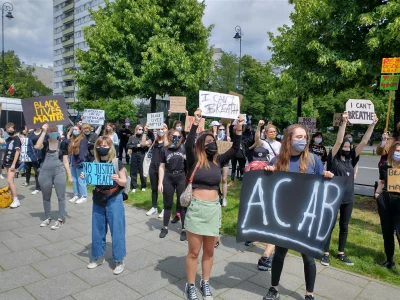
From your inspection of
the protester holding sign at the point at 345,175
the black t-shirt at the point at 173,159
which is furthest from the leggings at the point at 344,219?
the black t-shirt at the point at 173,159

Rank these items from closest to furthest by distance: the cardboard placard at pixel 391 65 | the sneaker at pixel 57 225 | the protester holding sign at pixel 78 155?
1. the sneaker at pixel 57 225
2. the cardboard placard at pixel 391 65
3. the protester holding sign at pixel 78 155

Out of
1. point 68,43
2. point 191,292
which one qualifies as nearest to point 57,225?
point 191,292

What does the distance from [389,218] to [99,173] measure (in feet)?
13.3

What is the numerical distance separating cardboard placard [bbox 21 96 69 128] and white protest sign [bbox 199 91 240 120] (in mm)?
2973

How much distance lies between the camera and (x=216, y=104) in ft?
18.9

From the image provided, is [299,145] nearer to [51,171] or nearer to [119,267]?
[119,267]

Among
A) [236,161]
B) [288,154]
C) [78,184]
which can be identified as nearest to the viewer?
[288,154]

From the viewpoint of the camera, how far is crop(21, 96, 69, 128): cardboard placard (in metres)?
6.67

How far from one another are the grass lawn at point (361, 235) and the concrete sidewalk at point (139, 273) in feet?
0.91

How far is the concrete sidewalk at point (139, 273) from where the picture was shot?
372 cm

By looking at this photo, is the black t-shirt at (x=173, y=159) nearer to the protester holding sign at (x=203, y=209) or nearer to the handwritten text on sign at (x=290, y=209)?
the protester holding sign at (x=203, y=209)

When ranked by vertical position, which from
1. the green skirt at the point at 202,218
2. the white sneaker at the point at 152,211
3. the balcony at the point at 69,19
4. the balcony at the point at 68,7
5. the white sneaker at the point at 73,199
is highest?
the balcony at the point at 68,7

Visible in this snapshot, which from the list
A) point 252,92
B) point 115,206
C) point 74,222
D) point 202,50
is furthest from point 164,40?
point 252,92

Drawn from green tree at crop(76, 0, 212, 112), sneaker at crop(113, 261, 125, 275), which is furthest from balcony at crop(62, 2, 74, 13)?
sneaker at crop(113, 261, 125, 275)
